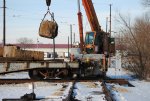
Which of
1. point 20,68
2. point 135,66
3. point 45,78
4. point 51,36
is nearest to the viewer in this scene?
point 51,36

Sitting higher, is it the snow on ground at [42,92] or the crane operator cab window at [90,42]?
the crane operator cab window at [90,42]

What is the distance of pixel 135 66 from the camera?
2983cm

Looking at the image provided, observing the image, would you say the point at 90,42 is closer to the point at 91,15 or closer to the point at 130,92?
the point at 91,15

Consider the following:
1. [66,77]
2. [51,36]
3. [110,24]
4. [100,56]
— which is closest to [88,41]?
[100,56]

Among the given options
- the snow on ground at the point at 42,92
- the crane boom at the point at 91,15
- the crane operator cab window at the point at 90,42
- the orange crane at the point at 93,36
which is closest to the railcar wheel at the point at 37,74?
the snow on ground at the point at 42,92

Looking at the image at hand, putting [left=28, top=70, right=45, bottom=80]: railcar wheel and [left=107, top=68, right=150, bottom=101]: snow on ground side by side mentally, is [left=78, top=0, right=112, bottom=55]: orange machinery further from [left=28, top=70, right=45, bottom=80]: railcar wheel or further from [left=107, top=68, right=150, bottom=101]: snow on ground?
[left=107, top=68, right=150, bottom=101]: snow on ground

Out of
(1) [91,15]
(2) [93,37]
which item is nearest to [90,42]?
(2) [93,37]

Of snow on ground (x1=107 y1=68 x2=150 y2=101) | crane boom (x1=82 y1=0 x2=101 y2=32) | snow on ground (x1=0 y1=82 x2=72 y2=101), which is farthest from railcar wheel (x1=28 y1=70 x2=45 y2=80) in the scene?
crane boom (x1=82 y1=0 x2=101 y2=32)

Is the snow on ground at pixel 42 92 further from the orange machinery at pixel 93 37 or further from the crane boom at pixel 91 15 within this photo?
the crane boom at pixel 91 15

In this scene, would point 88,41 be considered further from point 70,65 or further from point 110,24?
point 110,24

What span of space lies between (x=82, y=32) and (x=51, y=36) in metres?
8.40

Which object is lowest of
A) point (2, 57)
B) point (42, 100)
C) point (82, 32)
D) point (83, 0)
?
point (42, 100)

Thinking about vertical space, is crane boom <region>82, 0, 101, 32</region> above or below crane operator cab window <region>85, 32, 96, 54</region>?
above

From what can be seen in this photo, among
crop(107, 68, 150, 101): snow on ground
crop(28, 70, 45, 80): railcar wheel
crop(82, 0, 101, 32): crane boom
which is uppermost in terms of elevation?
crop(82, 0, 101, 32): crane boom
